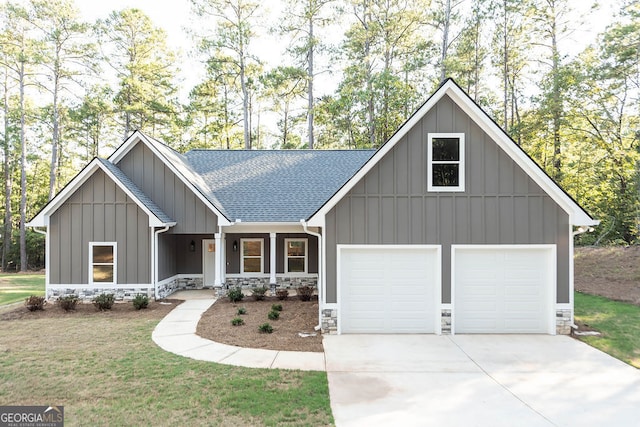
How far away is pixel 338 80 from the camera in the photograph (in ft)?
86.7

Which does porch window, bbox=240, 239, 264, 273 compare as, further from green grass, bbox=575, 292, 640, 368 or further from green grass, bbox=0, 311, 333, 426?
green grass, bbox=575, 292, 640, 368

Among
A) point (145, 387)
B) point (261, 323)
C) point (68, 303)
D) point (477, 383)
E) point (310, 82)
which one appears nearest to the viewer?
point (145, 387)

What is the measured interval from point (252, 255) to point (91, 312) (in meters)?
5.95

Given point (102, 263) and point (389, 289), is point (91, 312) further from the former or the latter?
point (389, 289)

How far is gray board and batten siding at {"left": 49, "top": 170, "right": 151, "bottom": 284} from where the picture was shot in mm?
12336

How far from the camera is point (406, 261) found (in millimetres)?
9125

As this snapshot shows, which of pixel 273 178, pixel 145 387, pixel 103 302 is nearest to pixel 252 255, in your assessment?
pixel 273 178

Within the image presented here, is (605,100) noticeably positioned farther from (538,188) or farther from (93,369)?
(93,369)

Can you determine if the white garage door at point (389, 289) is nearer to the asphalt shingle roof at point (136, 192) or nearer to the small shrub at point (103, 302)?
the asphalt shingle roof at point (136, 192)

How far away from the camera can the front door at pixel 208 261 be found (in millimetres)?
14891

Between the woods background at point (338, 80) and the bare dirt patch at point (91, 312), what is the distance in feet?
52.6

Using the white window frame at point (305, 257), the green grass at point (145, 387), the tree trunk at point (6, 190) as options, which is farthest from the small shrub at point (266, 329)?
the tree trunk at point (6, 190)

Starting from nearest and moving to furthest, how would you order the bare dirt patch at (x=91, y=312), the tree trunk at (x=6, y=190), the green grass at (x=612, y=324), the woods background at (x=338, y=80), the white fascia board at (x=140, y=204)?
the green grass at (x=612, y=324)
the bare dirt patch at (x=91, y=312)
the white fascia board at (x=140, y=204)
the woods background at (x=338, y=80)
the tree trunk at (x=6, y=190)

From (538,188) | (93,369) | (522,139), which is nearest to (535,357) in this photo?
(538,188)
